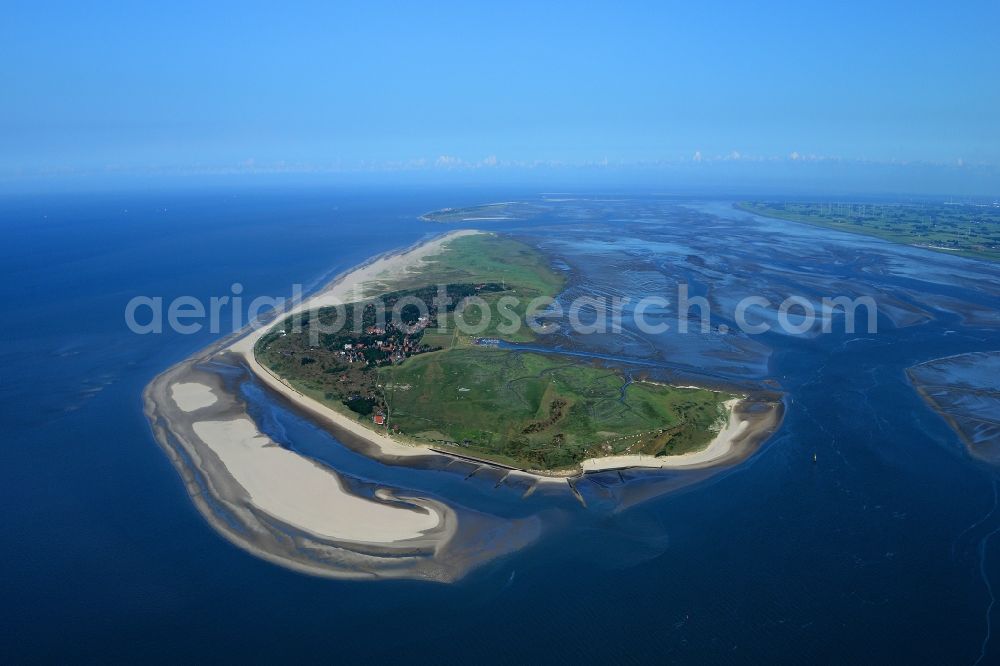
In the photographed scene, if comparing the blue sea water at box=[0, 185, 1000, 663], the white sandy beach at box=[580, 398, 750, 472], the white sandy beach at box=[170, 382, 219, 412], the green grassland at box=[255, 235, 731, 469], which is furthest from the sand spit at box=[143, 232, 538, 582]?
the white sandy beach at box=[580, 398, 750, 472]

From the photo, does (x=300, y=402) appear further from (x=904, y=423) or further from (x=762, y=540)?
(x=904, y=423)

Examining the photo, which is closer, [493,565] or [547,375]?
[493,565]

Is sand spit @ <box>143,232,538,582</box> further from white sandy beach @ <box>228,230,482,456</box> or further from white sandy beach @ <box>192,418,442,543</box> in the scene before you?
white sandy beach @ <box>228,230,482,456</box>

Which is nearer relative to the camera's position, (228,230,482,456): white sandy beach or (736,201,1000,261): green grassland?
(228,230,482,456): white sandy beach

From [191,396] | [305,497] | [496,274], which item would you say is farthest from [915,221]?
[191,396]

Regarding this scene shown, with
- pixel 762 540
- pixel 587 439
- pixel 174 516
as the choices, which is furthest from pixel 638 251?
pixel 174 516

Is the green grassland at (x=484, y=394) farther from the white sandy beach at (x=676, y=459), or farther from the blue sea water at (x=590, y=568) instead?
the blue sea water at (x=590, y=568)

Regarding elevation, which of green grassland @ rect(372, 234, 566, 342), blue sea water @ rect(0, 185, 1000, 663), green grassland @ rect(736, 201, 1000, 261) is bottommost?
blue sea water @ rect(0, 185, 1000, 663)
